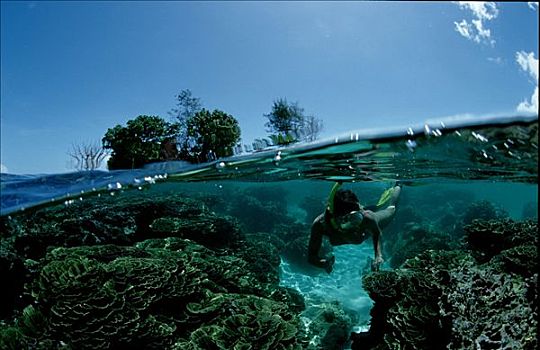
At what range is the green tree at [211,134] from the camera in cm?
862

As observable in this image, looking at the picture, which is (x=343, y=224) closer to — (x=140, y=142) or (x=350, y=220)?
(x=350, y=220)

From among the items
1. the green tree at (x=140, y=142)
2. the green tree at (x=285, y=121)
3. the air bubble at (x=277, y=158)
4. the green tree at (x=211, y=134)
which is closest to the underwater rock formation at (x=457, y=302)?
the green tree at (x=285, y=121)

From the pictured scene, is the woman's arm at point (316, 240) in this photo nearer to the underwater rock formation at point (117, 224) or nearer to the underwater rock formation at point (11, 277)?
the underwater rock formation at point (117, 224)

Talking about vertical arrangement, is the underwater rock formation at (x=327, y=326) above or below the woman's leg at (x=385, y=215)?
below

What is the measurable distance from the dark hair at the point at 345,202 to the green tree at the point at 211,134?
3174 mm

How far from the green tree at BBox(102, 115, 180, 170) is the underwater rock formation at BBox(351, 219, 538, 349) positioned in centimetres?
622

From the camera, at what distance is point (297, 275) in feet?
45.2

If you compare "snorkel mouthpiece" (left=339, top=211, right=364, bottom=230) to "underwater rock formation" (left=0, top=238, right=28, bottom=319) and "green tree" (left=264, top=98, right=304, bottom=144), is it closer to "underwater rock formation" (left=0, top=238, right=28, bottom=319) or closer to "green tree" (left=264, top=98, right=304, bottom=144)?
"green tree" (left=264, top=98, right=304, bottom=144)

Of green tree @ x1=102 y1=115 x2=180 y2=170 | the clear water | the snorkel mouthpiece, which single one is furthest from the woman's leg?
green tree @ x1=102 y1=115 x2=180 y2=170

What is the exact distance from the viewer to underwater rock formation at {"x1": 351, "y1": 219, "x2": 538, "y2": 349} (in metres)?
5.27

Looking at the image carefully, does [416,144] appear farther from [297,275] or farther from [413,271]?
[297,275]

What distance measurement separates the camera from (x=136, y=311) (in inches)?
239

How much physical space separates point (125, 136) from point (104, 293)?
4257 millimetres

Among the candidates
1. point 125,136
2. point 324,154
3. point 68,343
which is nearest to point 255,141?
point 324,154
